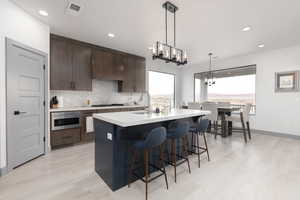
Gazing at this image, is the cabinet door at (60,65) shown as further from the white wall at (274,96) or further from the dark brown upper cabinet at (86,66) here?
the white wall at (274,96)

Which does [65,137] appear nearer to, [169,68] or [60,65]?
[60,65]

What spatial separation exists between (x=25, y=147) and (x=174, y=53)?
325 centimetres

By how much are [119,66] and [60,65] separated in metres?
1.69

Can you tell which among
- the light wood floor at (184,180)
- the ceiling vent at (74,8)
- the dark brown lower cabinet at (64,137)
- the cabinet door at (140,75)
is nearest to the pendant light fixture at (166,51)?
the ceiling vent at (74,8)

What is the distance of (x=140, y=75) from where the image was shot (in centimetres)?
534

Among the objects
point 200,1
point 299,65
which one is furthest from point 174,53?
point 299,65

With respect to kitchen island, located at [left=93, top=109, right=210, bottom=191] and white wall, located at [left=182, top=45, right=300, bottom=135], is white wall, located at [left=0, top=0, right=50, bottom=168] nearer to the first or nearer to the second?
kitchen island, located at [left=93, top=109, right=210, bottom=191]

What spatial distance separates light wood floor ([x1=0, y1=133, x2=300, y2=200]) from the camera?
1.82 metres

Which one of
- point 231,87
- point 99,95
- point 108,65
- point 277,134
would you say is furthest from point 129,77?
point 277,134

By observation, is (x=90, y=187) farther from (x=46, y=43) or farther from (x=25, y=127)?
(x=46, y=43)

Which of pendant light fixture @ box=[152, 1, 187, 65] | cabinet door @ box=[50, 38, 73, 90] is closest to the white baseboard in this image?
pendant light fixture @ box=[152, 1, 187, 65]

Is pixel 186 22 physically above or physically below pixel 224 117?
above

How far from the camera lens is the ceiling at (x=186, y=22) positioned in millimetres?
2354

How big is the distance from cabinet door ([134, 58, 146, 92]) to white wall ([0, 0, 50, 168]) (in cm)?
289
